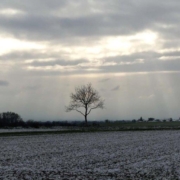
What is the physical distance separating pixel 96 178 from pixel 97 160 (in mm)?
6501

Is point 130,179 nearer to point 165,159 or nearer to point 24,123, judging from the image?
point 165,159

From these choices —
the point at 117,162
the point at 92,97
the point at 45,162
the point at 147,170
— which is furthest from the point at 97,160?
the point at 92,97

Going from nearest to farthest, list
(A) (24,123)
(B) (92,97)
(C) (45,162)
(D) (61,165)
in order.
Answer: (D) (61,165) → (C) (45,162) → (B) (92,97) → (A) (24,123)

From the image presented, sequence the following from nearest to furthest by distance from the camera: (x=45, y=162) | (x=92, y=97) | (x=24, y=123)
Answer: (x=45, y=162) → (x=92, y=97) → (x=24, y=123)

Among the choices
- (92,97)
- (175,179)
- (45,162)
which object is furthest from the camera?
(92,97)

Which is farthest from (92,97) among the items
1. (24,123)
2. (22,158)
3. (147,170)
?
(147,170)

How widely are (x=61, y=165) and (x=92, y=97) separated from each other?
A: 247 feet

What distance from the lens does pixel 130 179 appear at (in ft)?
52.5

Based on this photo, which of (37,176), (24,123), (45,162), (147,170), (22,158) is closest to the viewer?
(37,176)

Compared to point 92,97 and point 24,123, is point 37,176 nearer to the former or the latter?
point 92,97

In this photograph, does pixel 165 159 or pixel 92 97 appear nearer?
pixel 165 159

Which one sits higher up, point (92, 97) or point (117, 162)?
point (92, 97)

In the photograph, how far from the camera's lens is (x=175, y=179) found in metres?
15.8

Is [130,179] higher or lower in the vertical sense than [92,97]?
lower
